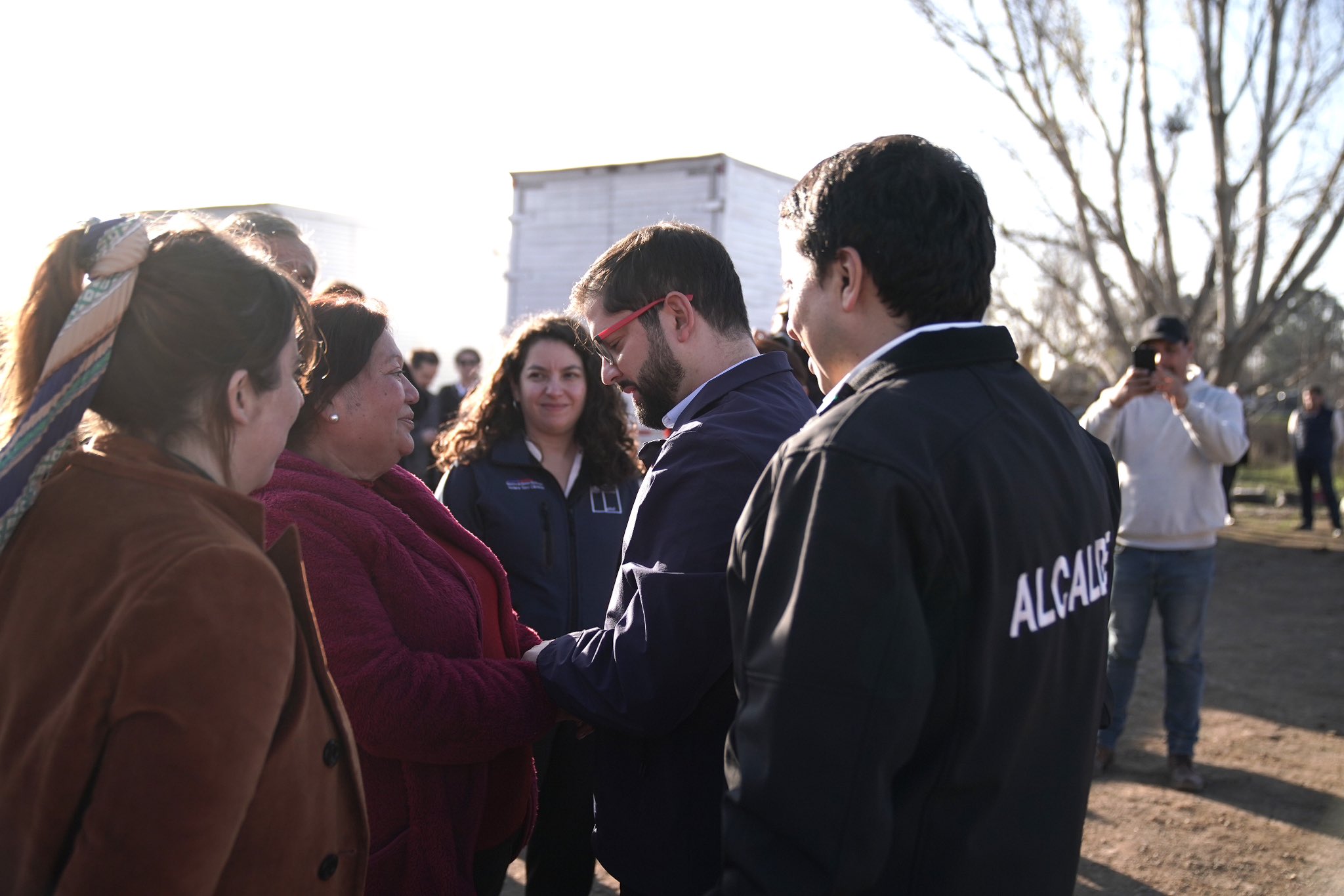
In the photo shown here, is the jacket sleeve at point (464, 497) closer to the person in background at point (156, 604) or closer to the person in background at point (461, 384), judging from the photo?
the person in background at point (156, 604)

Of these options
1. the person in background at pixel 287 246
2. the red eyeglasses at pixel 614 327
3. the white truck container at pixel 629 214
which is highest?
the white truck container at pixel 629 214

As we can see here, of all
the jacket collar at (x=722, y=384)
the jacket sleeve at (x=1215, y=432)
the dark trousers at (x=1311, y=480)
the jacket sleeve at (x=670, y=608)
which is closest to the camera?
the jacket sleeve at (x=670, y=608)

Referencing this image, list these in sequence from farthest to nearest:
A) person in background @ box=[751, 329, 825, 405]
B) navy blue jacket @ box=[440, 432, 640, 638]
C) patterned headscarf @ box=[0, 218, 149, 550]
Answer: person in background @ box=[751, 329, 825, 405], navy blue jacket @ box=[440, 432, 640, 638], patterned headscarf @ box=[0, 218, 149, 550]

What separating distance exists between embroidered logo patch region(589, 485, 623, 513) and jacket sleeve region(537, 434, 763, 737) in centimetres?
162

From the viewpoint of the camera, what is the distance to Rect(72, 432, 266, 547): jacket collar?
1398mm

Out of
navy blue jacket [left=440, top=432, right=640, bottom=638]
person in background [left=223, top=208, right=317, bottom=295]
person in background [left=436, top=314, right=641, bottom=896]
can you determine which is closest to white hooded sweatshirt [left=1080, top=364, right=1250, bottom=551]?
person in background [left=436, top=314, right=641, bottom=896]

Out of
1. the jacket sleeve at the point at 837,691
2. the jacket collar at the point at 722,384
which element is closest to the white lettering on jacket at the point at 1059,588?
the jacket sleeve at the point at 837,691

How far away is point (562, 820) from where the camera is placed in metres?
3.13

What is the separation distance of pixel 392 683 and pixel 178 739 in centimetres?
73

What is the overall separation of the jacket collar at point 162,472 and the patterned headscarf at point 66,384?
2.1 inches

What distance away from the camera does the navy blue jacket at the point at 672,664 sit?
187 cm

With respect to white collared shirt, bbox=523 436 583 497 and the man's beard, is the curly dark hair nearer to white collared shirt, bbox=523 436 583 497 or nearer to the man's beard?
white collared shirt, bbox=523 436 583 497

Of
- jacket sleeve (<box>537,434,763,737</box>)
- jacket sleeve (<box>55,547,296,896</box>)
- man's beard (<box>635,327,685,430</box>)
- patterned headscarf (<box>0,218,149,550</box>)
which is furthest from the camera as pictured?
man's beard (<box>635,327,685,430</box>)

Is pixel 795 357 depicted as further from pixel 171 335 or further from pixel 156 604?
pixel 156 604
